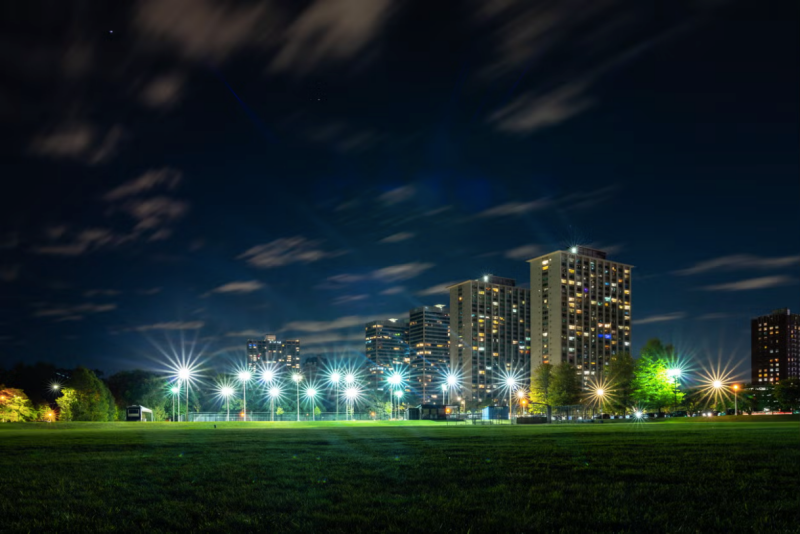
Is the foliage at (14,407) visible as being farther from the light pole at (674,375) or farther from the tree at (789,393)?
the tree at (789,393)

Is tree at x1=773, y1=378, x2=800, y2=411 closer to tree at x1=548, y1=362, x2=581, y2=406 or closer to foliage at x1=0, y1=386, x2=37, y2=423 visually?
tree at x1=548, y1=362, x2=581, y2=406

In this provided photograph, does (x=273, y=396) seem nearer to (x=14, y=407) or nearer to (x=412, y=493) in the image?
(x=14, y=407)

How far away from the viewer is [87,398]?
97.2 meters

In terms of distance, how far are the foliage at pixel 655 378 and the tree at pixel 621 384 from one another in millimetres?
8225

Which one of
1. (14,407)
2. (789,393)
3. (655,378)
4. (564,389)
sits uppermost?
(655,378)

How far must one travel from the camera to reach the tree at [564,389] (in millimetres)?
117750

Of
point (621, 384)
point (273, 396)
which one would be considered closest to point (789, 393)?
point (621, 384)

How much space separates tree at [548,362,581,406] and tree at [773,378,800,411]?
3459cm

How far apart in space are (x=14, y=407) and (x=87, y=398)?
11.3m

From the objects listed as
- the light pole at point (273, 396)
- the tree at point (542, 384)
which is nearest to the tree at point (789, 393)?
the tree at point (542, 384)

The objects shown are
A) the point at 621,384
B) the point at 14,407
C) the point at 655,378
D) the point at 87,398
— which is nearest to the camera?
the point at 655,378

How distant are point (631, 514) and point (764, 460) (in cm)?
884

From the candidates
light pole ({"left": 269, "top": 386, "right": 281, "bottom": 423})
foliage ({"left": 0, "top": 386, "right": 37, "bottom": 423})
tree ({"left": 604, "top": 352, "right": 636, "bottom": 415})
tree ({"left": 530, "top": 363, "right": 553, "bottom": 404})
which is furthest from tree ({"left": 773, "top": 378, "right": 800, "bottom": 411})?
foliage ({"left": 0, "top": 386, "right": 37, "bottom": 423})

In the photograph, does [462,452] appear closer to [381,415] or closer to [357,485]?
[357,485]
